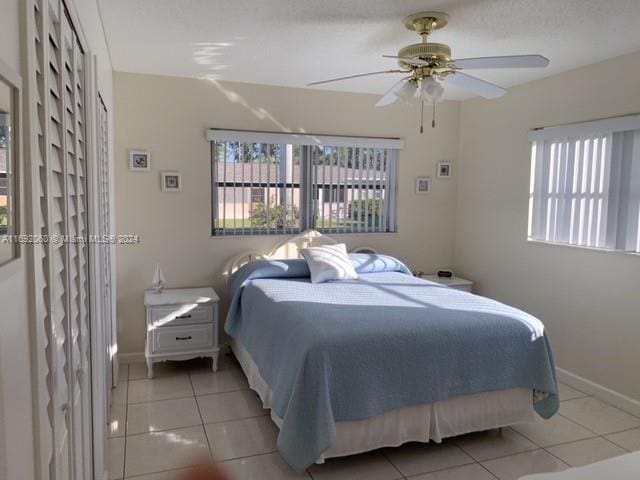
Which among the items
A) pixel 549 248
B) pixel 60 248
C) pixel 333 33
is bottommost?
pixel 549 248

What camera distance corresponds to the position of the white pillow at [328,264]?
397 centimetres

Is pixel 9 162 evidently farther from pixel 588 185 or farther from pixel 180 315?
pixel 588 185

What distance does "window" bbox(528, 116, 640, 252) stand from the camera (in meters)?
3.42

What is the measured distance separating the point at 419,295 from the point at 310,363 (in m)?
1.27

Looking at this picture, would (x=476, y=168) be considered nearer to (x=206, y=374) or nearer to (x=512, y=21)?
(x=512, y=21)

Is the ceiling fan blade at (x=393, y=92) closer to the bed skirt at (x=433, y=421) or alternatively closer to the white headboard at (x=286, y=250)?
the white headboard at (x=286, y=250)

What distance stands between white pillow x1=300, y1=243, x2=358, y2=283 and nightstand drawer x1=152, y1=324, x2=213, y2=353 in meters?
0.93

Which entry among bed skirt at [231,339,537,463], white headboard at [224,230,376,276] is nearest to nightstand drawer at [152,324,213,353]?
white headboard at [224,230,376,276]

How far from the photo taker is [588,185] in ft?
12.2

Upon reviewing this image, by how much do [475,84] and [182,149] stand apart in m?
2.42

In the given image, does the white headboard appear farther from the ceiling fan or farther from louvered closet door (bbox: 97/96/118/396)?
the ceiling fan

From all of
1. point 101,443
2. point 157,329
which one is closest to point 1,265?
point 101,443

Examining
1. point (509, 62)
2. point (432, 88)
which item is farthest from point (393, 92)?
point (509, 62)

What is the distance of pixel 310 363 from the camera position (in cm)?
248
